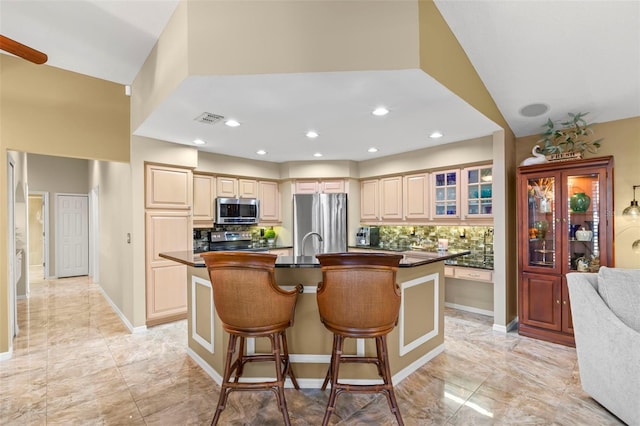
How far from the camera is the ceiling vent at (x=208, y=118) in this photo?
3.03 metres

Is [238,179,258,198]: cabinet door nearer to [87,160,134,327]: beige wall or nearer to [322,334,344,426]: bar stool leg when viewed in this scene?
[87,160,134,327]: beige wall

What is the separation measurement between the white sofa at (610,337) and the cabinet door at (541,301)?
1139 millimetres

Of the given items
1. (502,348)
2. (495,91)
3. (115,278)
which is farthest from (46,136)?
(502,348)

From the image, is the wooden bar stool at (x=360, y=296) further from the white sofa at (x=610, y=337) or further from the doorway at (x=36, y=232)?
the doorway at (x=36, y=232)

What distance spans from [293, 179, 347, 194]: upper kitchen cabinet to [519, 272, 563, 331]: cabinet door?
3.07 meters

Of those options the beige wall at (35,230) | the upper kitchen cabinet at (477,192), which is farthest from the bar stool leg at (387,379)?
the beige wall at (35,230)

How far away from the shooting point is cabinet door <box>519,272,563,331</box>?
11.0 ft

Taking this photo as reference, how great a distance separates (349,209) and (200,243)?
260cm

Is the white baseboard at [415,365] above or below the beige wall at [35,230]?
below

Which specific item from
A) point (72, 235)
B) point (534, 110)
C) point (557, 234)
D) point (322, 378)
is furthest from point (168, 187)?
point (72, 235)

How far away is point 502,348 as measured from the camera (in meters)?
3.25

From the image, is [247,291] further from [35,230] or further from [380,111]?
[35,230]

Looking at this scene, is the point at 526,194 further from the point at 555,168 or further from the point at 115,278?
the point at 115,278

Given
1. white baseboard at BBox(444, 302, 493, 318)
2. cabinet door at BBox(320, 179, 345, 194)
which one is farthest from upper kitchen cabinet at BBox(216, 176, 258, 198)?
white baseboard at BBox(444, 302, 493, 318)
